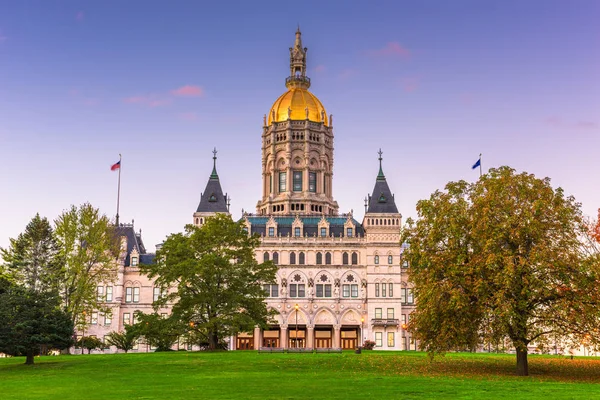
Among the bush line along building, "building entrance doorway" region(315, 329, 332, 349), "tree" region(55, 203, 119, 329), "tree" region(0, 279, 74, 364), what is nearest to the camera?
"tree" region(0, 279, 74, 364)

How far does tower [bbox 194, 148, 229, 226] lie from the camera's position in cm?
11038

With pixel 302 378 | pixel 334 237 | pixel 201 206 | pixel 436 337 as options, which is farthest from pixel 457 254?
pixel 201 206

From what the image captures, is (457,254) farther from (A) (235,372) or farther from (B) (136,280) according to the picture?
(B) (136,280)

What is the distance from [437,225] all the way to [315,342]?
216ft

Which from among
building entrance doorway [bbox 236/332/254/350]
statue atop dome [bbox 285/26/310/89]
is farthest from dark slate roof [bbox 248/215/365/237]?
statue atop dome [bbox 285/26/310/89]

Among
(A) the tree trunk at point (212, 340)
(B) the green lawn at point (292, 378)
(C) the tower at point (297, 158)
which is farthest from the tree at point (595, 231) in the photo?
(C) the tower at point (297, 158)

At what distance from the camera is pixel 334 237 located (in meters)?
109

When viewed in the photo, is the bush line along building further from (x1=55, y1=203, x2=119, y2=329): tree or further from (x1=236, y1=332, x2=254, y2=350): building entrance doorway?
(x1=55, y1=203, x2=119, y2=329): tree

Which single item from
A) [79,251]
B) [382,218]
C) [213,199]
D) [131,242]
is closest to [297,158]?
[213,199]

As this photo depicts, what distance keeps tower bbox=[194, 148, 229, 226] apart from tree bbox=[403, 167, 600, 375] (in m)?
65.8

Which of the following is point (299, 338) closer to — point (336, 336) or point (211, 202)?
point (336, 336)

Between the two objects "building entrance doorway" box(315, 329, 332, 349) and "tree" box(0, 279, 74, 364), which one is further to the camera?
"building entrance doorway" box(315, 329, 332, 349)

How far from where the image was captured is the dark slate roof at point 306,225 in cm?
11006

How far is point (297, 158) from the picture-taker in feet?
405
